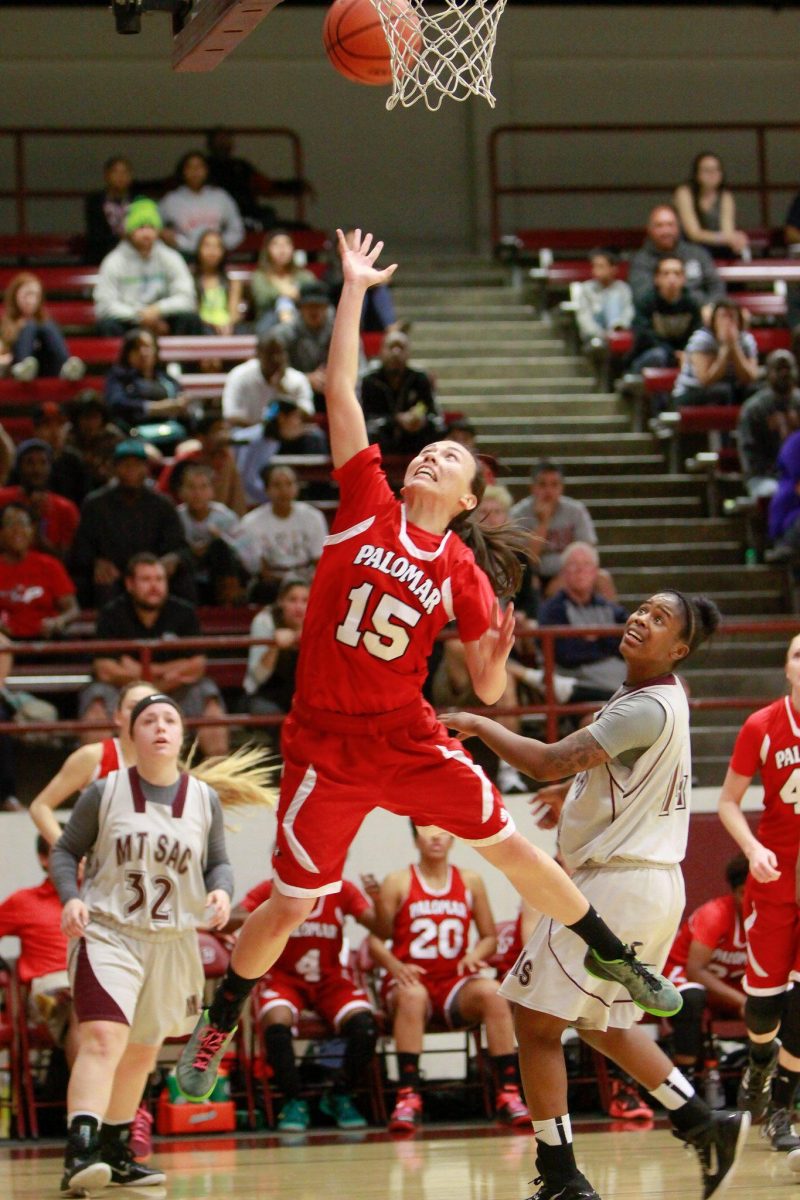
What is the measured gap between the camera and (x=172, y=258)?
14219mm

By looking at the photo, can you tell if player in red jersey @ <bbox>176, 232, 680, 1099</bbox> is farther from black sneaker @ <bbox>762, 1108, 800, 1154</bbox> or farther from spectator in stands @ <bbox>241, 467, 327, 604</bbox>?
spectator in stands @ <bbox>241, 467, 327, 604</bbox>

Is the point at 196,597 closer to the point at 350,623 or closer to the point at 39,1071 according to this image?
the point at 39,1071

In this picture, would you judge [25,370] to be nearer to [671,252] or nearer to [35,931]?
[671,252]

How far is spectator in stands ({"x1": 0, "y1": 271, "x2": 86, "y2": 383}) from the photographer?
1328 centimetres

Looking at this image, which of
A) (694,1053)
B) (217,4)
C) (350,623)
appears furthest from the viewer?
(694,1053)

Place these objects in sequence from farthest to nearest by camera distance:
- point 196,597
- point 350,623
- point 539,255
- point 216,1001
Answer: point 539,255, point 196,597, point 216,1001, point 350,623

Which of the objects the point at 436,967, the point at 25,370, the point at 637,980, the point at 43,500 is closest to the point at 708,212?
the point at 25,370

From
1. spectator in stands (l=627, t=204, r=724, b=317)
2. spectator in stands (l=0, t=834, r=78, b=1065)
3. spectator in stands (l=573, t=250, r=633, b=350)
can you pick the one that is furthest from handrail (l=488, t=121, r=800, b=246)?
spectator in stands (l=0, t=834, r=78, b=1065)

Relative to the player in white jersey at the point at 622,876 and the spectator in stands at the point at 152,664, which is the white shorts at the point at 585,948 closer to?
the player in white jersey at the point at 622,876

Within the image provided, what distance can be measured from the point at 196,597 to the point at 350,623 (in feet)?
18.7

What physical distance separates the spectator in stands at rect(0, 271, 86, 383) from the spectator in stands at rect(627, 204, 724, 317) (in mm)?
4510

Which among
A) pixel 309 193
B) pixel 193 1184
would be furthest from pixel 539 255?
pixel 193 1184

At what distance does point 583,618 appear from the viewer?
10.6 metres

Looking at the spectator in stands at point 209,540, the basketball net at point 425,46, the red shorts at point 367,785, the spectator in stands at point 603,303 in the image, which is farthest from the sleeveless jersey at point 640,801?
the spectator in stands at point 603,303
